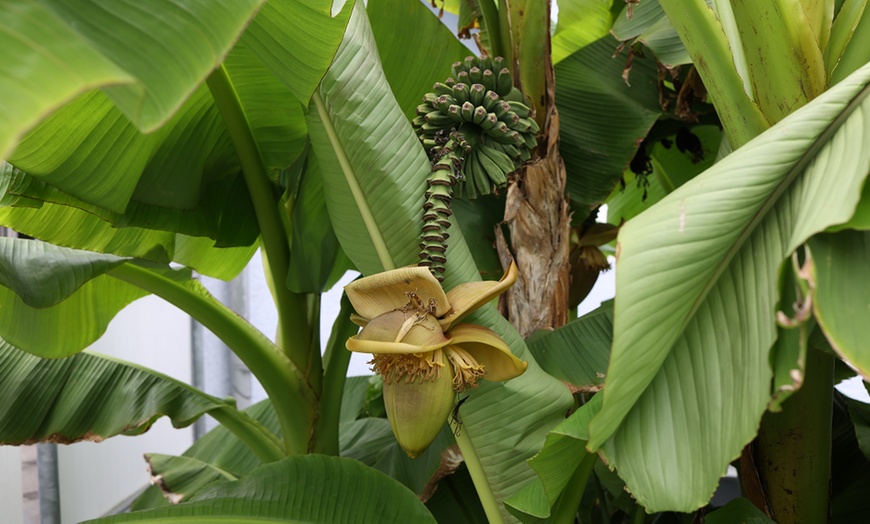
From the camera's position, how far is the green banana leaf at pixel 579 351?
0.69 m

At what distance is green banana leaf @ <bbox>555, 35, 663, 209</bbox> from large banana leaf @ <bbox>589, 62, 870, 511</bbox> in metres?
0.50

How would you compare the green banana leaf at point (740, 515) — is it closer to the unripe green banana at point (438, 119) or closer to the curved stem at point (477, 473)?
the curved stem at point (477, 473)

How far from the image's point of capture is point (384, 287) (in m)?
0.49

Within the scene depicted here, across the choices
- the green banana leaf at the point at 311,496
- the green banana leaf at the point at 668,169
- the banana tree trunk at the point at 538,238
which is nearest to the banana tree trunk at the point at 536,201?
the banana tree trunk at the point at 538,238

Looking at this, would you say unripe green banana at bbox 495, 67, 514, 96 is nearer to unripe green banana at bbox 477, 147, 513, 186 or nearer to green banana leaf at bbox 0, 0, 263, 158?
unripe green banana at bbox 477, 147, 513, 186

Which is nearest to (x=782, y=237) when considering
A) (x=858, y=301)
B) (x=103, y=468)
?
(x=858, y=301)

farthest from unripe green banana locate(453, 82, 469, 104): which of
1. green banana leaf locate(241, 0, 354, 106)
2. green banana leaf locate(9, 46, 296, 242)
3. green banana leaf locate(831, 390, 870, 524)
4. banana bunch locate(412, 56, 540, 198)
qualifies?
green banana leaf locate(831, 390, 870, 524)

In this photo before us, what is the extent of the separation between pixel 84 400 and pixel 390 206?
1.76ft

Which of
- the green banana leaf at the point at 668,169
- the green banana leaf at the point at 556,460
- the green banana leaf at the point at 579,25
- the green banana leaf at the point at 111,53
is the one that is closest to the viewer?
the green banana leaf at the point at 111,53

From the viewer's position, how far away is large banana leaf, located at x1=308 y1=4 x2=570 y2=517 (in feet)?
1.90

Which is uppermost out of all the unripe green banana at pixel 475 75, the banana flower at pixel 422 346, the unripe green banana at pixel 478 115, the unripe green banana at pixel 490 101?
the unripe green banana at pixel 475 75

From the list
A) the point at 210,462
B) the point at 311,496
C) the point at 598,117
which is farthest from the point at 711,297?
the point at 210,462

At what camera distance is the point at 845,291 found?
38cm

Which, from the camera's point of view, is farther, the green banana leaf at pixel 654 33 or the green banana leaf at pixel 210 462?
the green banana leaf at pixel 210 462
